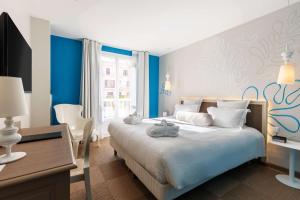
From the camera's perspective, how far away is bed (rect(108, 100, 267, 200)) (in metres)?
1.35

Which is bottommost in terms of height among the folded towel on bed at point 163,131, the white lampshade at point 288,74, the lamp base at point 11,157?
the folded towel on bed at point 163,131

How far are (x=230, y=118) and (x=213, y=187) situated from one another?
1182 mm

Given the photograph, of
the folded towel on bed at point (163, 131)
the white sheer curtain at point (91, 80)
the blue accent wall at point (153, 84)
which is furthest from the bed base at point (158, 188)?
the blue accent wall at point (153, 84)

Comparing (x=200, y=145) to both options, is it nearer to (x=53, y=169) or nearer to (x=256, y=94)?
(x=53, y=169)

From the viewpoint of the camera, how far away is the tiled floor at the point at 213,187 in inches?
65.2

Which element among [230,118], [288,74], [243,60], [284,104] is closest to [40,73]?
[230,118]

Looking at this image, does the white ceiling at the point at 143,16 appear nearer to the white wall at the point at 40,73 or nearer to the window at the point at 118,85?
the white wall at the point at 40,73

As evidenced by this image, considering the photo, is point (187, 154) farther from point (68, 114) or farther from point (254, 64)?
point (68, 114)

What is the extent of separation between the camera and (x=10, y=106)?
77 cm

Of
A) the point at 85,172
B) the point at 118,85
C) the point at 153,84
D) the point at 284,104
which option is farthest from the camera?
the point at 153,84

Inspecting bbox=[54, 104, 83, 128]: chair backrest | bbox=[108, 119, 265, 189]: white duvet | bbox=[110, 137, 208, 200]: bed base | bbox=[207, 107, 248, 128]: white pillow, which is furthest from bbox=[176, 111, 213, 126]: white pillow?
bbox=[54, 104, 83, 128]: chair backrest

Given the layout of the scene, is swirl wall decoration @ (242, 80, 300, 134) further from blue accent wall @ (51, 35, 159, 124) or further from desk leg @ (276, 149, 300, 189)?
blue accent wall @ (51, 35, 159, 124)

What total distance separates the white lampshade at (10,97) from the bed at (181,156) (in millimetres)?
1165

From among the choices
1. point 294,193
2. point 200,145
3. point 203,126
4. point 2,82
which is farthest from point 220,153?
point 2,82
